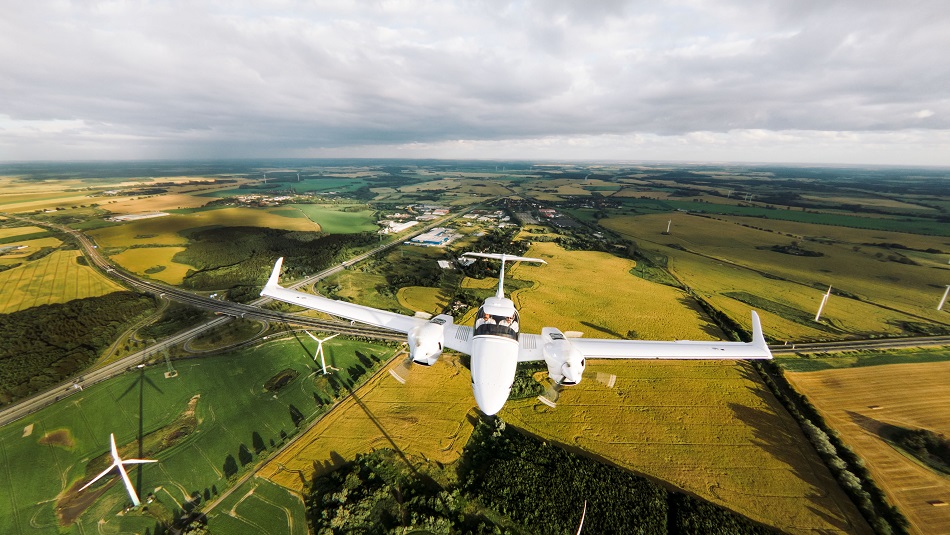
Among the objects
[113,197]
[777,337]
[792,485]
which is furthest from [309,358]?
[113,197]

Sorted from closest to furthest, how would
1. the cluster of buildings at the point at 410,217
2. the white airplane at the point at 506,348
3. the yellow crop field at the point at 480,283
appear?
the white airplane at the point at 506,348
the yellow crop field at the point at 480,283
the cluster of buildings at the point at 410,217

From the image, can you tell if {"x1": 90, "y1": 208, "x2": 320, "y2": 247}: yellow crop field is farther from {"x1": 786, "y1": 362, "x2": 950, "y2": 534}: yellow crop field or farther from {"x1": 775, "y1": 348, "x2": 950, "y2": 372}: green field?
{"x1": 786, "y1": 362, "x2": 950, "y2": 534}: yellow crop field

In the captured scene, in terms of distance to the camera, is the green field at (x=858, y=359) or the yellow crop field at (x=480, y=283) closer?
the green field at (x=858, y=359)

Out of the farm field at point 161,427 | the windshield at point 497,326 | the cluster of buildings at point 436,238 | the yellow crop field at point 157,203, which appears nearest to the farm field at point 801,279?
the windshield at point 497,326

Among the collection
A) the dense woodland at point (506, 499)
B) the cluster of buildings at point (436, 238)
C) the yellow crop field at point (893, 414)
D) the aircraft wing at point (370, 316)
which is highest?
the aircraft wing at point (370, 316)

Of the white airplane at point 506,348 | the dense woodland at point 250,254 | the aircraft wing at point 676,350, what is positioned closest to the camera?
the white airplane at point 506,348

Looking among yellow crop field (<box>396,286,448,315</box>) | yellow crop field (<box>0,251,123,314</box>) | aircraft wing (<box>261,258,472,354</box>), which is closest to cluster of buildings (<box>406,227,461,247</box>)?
yellow crop field (<box>396,286,448,315</box>)

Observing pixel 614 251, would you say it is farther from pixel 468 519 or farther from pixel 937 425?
pixel 468 519

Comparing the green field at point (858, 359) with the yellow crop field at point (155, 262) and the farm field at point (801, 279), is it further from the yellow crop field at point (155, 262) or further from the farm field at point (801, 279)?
the yellow crop field at point (155, 262)
